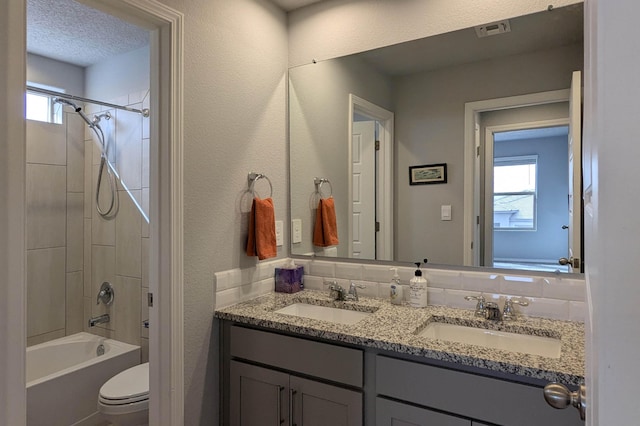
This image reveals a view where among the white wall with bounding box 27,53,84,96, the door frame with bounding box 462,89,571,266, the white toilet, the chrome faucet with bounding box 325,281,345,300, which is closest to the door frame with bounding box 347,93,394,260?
the chrome faucet with bounding box 325,281,345,300

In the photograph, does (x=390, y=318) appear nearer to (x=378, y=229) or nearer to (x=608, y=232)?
(x=378, y=229)

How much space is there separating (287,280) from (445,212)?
911 mm

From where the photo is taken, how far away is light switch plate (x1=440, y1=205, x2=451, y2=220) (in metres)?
1.88

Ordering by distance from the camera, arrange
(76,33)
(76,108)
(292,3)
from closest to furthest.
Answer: (292,3) → (76,33) → (76,108)

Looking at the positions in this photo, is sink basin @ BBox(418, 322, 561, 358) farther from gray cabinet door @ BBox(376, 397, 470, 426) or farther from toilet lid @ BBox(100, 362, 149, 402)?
toilet lid @ BBox(100, 362, 149, 402)

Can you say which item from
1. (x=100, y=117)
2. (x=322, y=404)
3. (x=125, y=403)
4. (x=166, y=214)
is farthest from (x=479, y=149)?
(x=100, y=117)

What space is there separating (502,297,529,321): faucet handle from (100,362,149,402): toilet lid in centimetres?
187

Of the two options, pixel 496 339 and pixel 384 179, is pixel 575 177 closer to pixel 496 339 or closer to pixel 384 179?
pixel 496 339

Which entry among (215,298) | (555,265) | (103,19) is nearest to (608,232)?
(555,265)

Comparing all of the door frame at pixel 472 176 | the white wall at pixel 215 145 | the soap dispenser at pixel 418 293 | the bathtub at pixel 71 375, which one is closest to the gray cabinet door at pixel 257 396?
the white wall at pixel 215 145

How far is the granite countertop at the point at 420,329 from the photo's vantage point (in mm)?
1191

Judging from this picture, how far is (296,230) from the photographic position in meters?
2.29

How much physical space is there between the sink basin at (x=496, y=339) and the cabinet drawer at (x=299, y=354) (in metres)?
0.32

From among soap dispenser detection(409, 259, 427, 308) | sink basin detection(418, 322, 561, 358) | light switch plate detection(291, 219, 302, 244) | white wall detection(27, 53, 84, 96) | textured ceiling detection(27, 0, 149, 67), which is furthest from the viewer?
white wall detection(27, 53, 84, 96)
